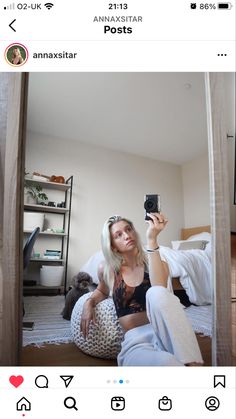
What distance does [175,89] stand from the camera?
1.70ft

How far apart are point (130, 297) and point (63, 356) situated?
160 millimetres

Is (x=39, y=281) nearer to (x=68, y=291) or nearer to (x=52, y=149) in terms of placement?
(x=68, y=291)

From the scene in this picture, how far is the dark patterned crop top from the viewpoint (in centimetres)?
48

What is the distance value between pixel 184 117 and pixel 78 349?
51cm

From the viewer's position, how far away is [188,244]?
1.67ft
